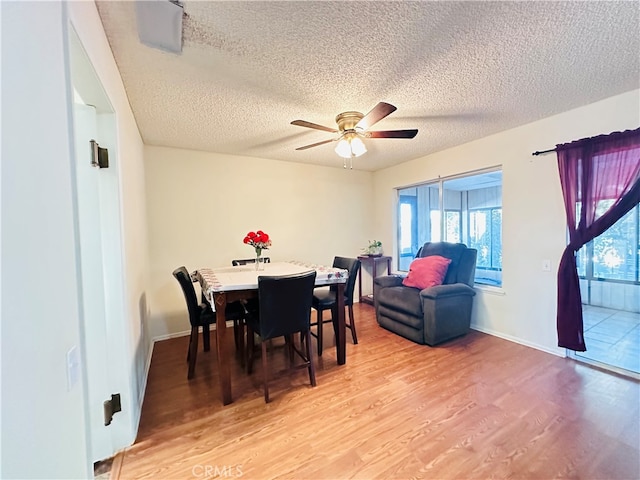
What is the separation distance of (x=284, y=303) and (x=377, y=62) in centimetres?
185

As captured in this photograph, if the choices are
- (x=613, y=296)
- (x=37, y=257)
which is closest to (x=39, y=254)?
(x=37, y=257)

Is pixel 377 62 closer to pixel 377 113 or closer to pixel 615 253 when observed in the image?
pixel 377 113

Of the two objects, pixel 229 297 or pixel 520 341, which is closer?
pixel 229 297

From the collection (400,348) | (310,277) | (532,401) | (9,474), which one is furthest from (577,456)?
(9,474)

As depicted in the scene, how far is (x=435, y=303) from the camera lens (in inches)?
119

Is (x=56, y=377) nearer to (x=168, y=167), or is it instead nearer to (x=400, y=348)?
(x=400, y=348)

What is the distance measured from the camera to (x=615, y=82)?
2176mm

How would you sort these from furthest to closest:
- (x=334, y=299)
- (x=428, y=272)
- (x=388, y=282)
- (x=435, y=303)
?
(x=388, y=282) → (x=428, y=272) → (x=435, y=303) → (x=334, y=299)

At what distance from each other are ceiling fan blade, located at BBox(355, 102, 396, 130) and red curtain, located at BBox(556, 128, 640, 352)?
199 cm

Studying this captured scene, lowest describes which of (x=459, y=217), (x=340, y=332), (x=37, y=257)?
(x=340, y=332)

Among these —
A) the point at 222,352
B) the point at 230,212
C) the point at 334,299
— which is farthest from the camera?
the point at 230,212

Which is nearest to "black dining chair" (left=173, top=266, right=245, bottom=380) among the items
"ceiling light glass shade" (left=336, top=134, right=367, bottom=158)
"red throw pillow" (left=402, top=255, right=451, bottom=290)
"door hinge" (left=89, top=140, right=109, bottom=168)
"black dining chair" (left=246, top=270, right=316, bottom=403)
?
"black dining chair" (left=246, top=270, right=316, bottom=403)

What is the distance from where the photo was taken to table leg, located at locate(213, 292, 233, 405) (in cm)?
213

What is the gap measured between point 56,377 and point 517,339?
3882 millimetres
